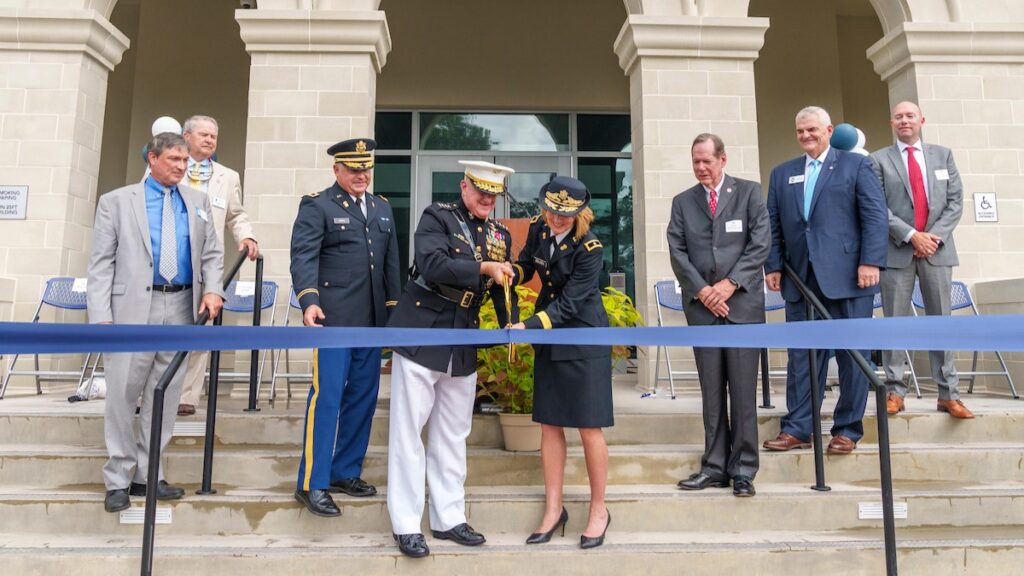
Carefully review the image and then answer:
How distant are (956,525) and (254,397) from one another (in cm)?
425

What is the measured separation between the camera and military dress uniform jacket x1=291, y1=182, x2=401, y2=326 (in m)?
3.55

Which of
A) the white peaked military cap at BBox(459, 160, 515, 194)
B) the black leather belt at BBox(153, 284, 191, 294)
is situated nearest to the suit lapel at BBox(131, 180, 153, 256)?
the black leather belt at BBox(153, 284, 191, 294)

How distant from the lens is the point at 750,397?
147 inches

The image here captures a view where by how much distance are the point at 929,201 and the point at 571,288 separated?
3171mm

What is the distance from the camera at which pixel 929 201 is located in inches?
192

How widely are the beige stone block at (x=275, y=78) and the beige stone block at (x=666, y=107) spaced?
3.19 metres

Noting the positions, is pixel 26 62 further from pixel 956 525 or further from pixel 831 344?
pixel 956 525

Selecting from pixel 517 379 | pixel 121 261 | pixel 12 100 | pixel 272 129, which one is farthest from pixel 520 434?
pixel 12 100

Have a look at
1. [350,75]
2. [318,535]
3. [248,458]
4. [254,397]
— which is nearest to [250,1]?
[350,75]

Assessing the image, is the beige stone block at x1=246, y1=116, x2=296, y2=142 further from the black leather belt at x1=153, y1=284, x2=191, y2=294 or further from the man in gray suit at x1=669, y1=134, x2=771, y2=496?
the man in gray suit at x1=669, y1=134, x2=771, y2=496

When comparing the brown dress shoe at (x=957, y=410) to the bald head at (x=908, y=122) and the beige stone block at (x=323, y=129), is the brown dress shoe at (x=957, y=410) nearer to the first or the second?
the bald head at (x=908, y=122)

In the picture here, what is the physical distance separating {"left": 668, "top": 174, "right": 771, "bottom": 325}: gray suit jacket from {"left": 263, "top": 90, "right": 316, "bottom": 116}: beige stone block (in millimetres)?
3709

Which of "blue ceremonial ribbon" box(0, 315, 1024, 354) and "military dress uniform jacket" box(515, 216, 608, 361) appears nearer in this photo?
"blue ceremonial ribbon" box(0, 315, 1024, 354)

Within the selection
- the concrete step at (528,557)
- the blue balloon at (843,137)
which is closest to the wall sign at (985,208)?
the blue balloon at (843,137)
